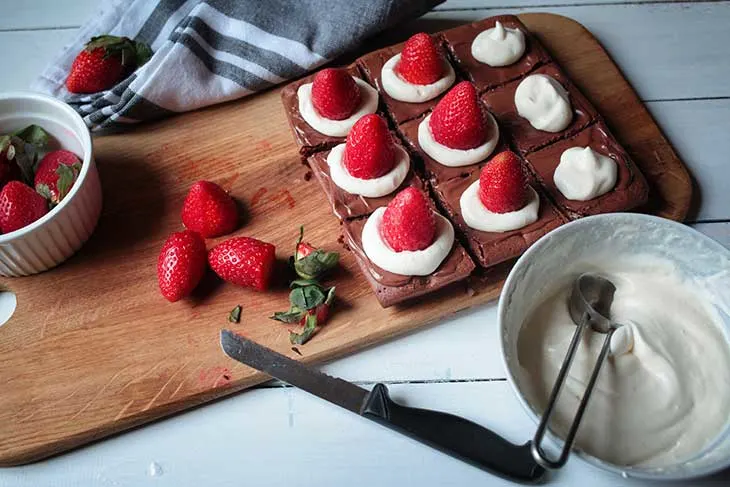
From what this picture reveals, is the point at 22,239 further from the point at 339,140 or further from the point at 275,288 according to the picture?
the point at 339,140

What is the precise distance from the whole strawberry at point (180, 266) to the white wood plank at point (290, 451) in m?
0.30

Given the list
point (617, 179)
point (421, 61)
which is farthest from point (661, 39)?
point (421, 61)

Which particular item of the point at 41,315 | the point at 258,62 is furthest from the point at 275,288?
the point at 258,62

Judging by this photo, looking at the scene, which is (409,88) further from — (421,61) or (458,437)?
(458,437)

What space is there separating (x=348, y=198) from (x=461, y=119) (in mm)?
360

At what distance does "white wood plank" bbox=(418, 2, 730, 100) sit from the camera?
252cm

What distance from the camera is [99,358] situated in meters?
1.98

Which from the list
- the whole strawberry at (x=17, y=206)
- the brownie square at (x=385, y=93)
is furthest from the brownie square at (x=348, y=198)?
the whole strawberry at (x=17, y=206)

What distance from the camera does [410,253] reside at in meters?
1.95

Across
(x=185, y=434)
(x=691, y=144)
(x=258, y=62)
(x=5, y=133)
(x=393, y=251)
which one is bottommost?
(x=691, y=144)

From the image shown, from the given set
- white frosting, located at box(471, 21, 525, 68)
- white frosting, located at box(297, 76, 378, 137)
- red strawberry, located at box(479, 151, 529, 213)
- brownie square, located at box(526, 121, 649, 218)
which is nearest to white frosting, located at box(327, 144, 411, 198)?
white frosting, located at box(297, 76, 378, 137)

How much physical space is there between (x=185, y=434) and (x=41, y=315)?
0.50 meters

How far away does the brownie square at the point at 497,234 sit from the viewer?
2.00 m

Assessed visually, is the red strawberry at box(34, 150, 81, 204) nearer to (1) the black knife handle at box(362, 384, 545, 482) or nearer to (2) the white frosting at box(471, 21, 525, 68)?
(1) the black knife handle at box(362, 384, 545, 482)
